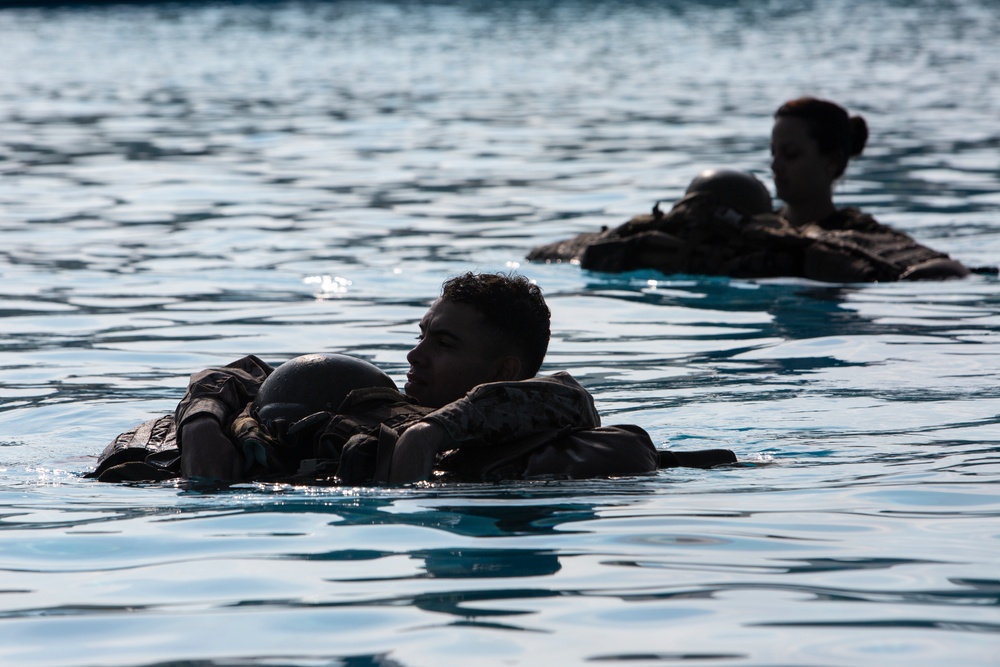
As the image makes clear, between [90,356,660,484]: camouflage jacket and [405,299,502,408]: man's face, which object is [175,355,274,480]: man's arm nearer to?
[90,356,660,484]: camouflage jacket

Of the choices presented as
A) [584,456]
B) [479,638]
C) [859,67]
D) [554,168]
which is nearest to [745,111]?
[554,168]

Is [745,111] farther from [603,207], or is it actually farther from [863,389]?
[863,389]

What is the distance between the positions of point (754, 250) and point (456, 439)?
644 cm

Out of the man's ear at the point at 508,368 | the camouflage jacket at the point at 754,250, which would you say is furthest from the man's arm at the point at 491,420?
the camouflage jacket at the point at 754,250

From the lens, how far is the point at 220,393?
629 cm

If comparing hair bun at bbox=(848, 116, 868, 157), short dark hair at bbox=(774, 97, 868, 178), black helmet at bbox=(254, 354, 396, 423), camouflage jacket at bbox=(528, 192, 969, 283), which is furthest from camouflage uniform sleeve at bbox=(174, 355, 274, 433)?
hair bun at bbox=(848, 116, 868, 157)

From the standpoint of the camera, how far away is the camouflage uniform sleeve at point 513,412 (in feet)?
18.6

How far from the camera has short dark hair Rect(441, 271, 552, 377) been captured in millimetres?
6141

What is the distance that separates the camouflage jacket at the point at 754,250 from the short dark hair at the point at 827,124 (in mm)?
678

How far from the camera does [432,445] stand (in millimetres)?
5625

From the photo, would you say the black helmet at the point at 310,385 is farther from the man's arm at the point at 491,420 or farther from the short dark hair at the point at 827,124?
the short dark hair at the point at 827,124

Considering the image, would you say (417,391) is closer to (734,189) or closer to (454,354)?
(454,354)

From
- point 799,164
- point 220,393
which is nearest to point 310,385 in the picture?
point 220,393

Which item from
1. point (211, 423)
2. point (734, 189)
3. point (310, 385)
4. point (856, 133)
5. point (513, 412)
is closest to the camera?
point (513, 412)
